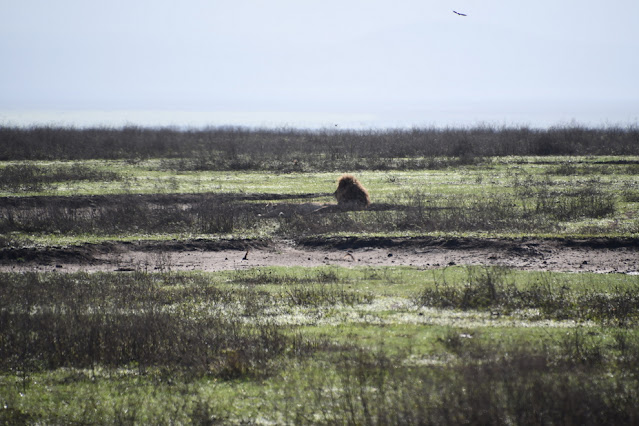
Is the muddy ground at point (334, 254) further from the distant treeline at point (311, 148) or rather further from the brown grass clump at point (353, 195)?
the distant treeline at point (311, 148)

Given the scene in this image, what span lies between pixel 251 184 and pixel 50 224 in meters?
16.3

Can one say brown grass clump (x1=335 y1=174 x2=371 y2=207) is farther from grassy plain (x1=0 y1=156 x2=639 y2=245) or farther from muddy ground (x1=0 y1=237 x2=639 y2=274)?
muddy ground (x1=0 y1=237 x2=639 y2=274)

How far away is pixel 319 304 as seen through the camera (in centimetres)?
1590

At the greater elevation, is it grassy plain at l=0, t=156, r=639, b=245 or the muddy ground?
grassy plain at l=0, t=156, r=639, b=245

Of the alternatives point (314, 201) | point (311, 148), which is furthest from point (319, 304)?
point (311, 148)

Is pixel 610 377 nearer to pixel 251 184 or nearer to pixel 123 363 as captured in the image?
pixel 123 363

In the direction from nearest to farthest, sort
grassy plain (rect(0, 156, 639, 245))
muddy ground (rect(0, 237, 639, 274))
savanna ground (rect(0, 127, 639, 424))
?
savanna ground (rect(0, 127, 639, 424))
muddy ground (rect(0, 237, 639, 274))
grassy plain (rect(0, 156, 639, 245))

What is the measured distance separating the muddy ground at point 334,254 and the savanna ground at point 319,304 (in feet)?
0.33

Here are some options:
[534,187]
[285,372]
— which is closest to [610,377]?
[285,372]

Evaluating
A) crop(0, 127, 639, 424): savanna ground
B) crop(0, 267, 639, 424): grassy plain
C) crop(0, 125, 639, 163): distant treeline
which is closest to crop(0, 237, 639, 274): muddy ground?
crop(0, 127, 639, 424): savanna ground

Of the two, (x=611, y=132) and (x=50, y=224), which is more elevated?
(x=611, y=132)

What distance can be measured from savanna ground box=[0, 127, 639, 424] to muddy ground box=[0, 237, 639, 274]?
0.10 metres

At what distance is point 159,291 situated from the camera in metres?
→ 17.6

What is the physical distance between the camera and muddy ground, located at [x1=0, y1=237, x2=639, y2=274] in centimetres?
2155
